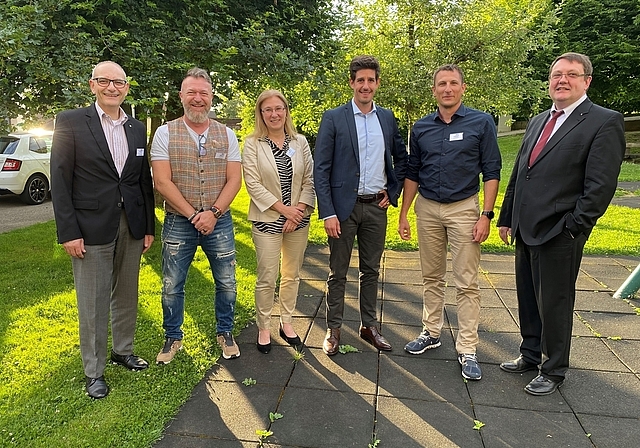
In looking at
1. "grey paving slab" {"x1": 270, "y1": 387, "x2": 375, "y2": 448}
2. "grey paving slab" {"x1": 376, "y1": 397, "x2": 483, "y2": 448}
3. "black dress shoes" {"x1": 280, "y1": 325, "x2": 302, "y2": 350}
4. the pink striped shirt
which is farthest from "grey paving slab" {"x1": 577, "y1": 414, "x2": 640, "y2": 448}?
the pink striped shirt

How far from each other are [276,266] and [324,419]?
1168 millimetres

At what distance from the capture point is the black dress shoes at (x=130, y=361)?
132 inches

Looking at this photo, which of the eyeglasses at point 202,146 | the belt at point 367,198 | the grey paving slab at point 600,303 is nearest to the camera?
the eyeglasses at point 202,146

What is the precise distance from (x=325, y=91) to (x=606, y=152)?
4.34 meters

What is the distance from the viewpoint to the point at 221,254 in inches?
134

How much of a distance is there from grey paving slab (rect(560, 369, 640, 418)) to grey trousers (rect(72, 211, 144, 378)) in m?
2.95

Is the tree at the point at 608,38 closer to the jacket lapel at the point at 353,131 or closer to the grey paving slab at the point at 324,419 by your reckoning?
the jacket lapel at the point at 353,131

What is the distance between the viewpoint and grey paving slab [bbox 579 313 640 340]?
4.04m

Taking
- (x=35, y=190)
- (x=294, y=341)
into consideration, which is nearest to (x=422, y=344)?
(x=294, y=341)

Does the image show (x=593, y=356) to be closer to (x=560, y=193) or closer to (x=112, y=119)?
(x=560, y=193)

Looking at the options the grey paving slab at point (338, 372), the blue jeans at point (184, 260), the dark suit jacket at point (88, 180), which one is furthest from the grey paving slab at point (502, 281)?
the dark suit jacket at point (88, 180)

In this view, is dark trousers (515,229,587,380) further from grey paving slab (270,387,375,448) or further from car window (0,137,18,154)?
car window (0,137,18,154)

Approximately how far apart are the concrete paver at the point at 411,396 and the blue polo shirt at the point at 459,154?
4.16 ft

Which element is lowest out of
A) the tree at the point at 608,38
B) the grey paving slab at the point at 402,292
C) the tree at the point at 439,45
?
the grey paving slab at the point at 402,292
